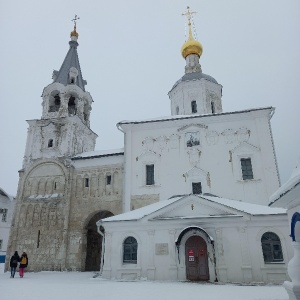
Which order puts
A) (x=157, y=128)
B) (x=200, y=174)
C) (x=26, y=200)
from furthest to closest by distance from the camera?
1. (x=26, y=200)
2. (x=157, y=128)
3. (x=200, y=174)

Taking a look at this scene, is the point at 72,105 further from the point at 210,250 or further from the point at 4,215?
the point at 4,215

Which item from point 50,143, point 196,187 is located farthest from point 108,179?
point 196,187

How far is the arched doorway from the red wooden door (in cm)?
970

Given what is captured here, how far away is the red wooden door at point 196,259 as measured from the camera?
1273 cm

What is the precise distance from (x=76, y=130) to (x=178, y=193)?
36.9ft

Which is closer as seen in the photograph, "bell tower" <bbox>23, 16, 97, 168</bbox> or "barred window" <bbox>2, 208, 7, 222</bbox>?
"bell tower" <bbox>23, 16, 97, 168</bbox>

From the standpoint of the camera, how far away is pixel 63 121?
2398 centimetres

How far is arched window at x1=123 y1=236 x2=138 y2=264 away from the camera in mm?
13891

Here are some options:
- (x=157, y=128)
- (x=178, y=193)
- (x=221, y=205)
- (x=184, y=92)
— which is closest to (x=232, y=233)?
(x=221, y=205)

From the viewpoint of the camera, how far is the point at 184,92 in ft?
79.6

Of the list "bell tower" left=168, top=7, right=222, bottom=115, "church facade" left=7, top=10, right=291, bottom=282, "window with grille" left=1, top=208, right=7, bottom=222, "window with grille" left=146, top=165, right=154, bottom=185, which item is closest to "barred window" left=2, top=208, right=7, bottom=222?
"window with grille" left=1, top=208, right=7, bottom=222

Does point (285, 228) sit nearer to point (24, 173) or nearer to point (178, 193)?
point (178, 193)

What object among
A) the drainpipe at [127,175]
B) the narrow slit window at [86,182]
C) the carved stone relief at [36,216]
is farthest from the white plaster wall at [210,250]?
the carved stone relief at [36,216]

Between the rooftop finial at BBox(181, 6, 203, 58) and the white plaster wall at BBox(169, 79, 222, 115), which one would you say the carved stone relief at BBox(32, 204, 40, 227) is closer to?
the white plaster wall at BBox(169, 79, 222, 115)
